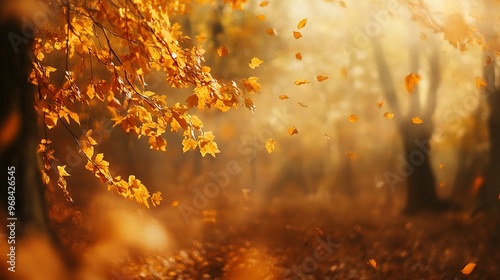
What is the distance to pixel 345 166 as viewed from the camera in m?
31.7

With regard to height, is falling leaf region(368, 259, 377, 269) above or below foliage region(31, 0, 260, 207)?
below

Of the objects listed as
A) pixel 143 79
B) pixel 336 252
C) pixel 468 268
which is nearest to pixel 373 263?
pixel 336 252

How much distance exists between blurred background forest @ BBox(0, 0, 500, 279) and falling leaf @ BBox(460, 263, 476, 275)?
0.11 ft

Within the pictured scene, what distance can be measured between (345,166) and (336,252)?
20.7 m

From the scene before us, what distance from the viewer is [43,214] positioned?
616 cm

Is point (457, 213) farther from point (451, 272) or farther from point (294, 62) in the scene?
point (294, 62)

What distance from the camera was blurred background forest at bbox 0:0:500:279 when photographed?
9.68 metres

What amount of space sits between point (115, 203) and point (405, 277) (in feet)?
31.4

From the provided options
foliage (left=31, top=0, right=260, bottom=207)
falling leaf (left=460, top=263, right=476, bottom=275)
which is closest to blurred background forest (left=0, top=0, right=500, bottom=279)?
falling leaf (left=460, top=263, right=476, bottom=275)

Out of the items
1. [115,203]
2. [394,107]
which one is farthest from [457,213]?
[115,203]

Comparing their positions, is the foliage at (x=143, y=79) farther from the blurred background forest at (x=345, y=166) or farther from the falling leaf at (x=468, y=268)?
the falling leaf at (x=468, y=268)

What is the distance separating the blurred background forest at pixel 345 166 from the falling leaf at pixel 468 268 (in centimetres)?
3

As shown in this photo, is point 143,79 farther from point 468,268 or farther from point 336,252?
point 336,252

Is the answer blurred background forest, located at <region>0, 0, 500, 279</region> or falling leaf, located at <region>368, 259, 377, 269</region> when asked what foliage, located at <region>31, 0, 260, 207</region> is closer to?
blurred background forest, located at <region>0, 0, 500, 279</region>
